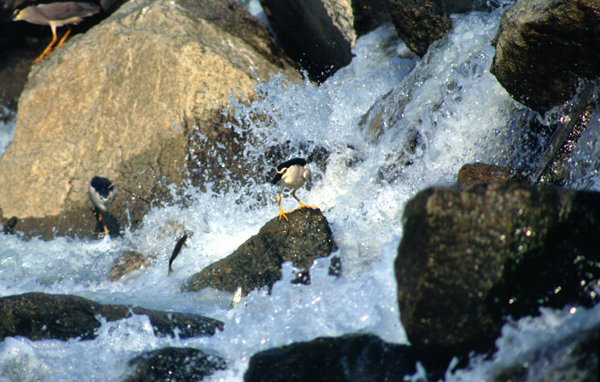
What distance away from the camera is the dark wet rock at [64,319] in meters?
2.84

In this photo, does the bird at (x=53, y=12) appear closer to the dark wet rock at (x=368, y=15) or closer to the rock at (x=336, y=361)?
the dark wet rock at (x=368, y=15)

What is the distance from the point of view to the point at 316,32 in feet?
22.6

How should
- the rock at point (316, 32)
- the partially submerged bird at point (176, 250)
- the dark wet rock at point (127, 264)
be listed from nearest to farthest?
the partially submerged bird at point (176, 250) → the dark wet rock at point (127, 264) → the rock at point (316, 32)

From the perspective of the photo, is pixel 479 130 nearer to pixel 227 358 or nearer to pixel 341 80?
pixel 341 80

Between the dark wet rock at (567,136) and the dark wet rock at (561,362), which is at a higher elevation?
the dark wet rock at (561,362)

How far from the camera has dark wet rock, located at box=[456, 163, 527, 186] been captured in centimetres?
367

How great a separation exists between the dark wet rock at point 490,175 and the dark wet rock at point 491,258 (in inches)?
63.0

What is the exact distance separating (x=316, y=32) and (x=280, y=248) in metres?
4.48

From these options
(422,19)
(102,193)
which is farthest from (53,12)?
(422,19)

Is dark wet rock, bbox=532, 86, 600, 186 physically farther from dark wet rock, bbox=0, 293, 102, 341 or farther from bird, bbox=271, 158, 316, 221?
dark wet rock, bbox=0, 293, 102, 341

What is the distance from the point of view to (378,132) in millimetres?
5512

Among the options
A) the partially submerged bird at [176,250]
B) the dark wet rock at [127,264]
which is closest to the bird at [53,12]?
the dark wet rock at [127,264]

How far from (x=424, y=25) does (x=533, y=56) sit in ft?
6.68

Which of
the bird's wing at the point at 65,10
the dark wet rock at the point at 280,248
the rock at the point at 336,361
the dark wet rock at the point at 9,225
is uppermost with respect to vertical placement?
the bird's wing at the point at 65,10
